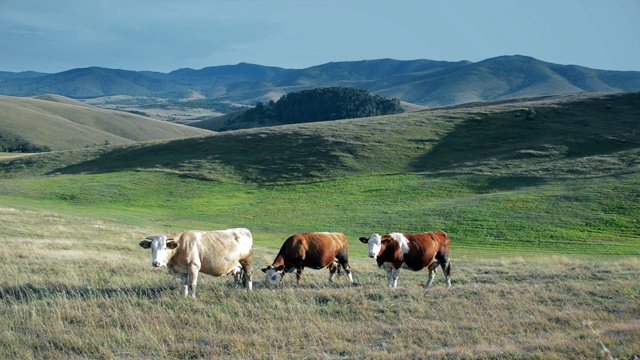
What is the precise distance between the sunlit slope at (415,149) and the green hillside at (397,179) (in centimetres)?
27

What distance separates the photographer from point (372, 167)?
7250 centimetres

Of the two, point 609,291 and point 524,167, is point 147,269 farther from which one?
point 524,167

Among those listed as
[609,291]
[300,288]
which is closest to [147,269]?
[300,288]

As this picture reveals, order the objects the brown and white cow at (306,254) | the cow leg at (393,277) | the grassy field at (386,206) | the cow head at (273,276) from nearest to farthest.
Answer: the cow head at (273,276)
the brown and white cow at (306,254)
the cow leg at (393,277)
the grassy field at (386,206)

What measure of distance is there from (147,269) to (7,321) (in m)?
7.19

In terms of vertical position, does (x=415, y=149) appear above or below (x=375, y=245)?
below

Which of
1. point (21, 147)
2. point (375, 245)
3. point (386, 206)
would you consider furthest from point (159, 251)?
point (21, 147)

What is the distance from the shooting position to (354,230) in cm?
4366

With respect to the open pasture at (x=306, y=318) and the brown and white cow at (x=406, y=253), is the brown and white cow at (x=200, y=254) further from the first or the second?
the brown and white cow at (x=406, y=253)

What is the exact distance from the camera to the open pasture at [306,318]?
10.1 meters

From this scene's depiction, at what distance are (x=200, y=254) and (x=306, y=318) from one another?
3.94 meters

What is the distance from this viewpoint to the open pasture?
10117mm

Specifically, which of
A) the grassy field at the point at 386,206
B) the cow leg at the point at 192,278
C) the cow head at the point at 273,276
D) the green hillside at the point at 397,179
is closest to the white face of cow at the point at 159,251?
the cow leg at the point at 192,278

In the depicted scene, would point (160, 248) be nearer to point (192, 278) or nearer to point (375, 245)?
point (192, 278)
